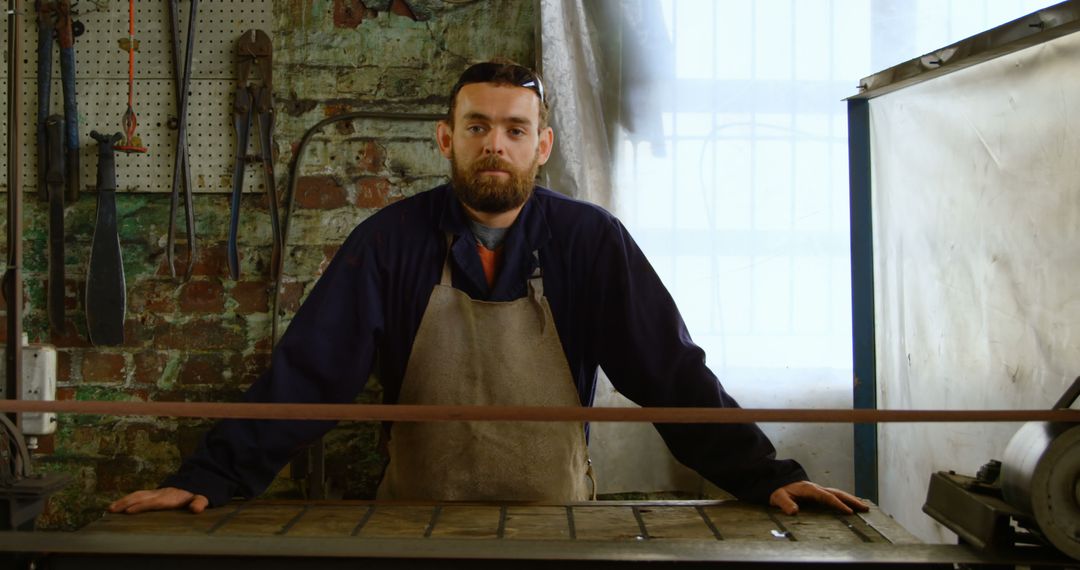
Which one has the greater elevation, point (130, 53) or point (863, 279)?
point (130, 53)

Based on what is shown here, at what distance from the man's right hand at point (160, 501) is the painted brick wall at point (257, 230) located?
873 mm

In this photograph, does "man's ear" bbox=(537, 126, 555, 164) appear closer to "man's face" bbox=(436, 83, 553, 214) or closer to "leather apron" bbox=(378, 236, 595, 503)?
"man's face" bbox=(436, 83, 553, 214)

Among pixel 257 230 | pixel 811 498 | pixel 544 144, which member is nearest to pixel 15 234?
pixel 257 230

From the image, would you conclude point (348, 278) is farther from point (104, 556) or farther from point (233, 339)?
point (104, 556)

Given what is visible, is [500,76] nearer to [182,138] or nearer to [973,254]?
[182,138]

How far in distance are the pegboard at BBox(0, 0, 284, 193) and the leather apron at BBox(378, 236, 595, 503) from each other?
0.73 metres

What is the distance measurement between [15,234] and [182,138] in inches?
25.2

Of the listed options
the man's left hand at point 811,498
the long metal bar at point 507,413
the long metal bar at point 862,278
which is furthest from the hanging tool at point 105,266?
the long metal bar at point 862,278

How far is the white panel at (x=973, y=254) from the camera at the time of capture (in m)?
1.66

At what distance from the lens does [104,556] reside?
1.11 metres

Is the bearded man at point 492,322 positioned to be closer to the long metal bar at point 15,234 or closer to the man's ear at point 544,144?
the man's ear at point 544,144

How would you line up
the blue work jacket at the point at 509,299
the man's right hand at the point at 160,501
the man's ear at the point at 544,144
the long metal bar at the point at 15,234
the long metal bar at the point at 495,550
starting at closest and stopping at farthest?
the long metal bar at the point at 495,550, the man's right hand at the point at 160,501, the long metal bar at the point at 15,234, the blue work jacket at the point at 509,299, the man's ear at the point at 544,144

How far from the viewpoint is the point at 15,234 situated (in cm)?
160

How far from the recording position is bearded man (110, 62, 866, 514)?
5.75 ft
